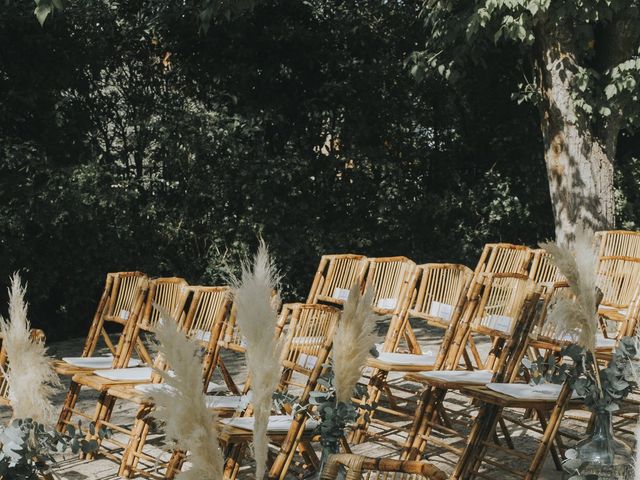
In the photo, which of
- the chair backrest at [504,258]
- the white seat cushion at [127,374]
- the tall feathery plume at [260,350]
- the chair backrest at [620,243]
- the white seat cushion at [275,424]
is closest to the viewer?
the tall feathery plume at [260,350]

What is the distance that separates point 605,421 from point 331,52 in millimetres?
9226

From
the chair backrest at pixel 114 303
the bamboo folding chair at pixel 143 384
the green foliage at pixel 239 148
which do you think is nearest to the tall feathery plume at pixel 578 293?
the bamboo folding chair at pixel 143 384

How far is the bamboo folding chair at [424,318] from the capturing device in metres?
5.23

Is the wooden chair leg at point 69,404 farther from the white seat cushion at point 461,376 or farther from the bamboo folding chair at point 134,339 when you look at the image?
the white seat cushion at point 461,376

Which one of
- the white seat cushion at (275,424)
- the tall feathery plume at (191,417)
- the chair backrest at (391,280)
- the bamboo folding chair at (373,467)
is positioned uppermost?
the chair backrest at (391,280)

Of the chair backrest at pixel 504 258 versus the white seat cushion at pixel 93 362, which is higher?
the chair backrest at pixel 504 258

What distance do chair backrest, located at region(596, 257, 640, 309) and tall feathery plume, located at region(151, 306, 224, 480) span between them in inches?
190

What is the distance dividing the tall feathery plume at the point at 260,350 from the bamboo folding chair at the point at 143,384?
2795mm

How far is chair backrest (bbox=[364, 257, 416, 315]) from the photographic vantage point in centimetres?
585

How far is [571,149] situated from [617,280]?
12.1 ft

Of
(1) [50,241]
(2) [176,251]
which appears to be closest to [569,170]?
(2) [176,251]

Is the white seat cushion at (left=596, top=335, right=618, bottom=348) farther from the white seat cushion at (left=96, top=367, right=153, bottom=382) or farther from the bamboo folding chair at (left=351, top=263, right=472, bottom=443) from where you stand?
the white seat cushion at (left=96, top=367, right=153, bottom=382)

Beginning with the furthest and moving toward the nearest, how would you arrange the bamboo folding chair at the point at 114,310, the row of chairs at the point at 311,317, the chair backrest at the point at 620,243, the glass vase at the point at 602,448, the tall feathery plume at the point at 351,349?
the chair backrest at the point at 620,243
the bamboo folding chair at the point at 114,310
the row of chairs at the point at 311,317
the glass vase at the point at 602,448
the tall feathery plume at the point at 351,349

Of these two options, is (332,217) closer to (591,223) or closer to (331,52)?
(331,52)
